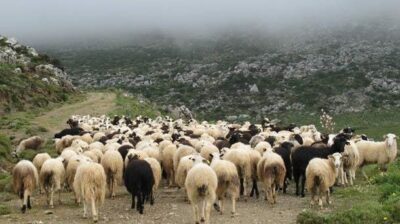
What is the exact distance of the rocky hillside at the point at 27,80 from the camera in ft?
183

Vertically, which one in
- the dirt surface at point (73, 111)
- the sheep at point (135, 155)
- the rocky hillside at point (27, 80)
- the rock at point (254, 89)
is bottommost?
the sheep at point (135, 155)

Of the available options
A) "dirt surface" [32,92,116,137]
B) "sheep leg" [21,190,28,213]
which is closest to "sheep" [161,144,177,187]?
"sheep leg" [21,190,28,213]

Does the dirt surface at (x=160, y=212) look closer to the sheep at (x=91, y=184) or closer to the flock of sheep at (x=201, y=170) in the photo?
the flock of sheep at (x=201, y=170)

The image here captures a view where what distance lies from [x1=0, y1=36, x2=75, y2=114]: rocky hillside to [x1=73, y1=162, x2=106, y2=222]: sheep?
38.7m

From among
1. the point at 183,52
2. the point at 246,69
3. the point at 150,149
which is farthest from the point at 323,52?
the point at 150,149

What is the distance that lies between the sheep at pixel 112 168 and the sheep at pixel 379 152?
413 inches

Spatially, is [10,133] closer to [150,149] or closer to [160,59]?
[150,149]

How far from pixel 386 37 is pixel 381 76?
34.3 m

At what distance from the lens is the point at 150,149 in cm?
2214

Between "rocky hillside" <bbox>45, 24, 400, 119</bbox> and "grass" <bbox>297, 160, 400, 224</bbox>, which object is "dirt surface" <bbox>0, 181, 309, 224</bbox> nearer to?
"grass" <bbox>297, 160, 400, 224</bbox>

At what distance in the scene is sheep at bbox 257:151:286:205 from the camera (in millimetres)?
17891

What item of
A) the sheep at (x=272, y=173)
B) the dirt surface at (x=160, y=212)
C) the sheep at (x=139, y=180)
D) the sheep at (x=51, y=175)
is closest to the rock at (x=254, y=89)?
the dirt surface at (x=160, y=212)

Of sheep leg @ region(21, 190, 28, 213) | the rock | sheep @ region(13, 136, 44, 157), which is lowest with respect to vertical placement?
sheep leg @ region(21, 190, 28, 213)

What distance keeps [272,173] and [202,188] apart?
4.08m
